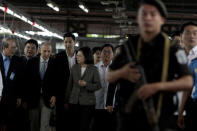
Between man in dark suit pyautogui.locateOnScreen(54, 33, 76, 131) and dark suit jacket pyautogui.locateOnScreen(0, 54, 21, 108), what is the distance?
0.69 m

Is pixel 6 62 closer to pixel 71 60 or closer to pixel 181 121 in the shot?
pixel 71 60

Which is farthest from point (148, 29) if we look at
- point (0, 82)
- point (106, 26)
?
point (106, 26)

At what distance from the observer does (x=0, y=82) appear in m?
5.32

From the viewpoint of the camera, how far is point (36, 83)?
538cm

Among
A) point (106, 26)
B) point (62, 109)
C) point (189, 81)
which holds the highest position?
point (106, 26)

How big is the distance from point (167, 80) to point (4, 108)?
4.00 m

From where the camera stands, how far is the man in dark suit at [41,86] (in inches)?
208

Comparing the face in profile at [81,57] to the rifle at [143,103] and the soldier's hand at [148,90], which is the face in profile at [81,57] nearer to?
the rifle at [143,103]

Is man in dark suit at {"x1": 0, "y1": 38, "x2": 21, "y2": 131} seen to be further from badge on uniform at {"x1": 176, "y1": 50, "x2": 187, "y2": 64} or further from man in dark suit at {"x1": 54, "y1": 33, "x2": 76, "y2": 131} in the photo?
badge on uniform at {"x1": 176, "y1": 50, "x2": 187, "y2": 64}

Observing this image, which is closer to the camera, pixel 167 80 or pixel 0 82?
pixel 167 80

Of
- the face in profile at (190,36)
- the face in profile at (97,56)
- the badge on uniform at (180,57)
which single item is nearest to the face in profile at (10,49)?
the face in profile at (97,56)

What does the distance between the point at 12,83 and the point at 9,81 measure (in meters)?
0.06

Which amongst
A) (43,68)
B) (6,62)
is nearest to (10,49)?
(6,62)

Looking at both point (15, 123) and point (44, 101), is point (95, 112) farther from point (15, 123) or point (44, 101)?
point (15, 123)
